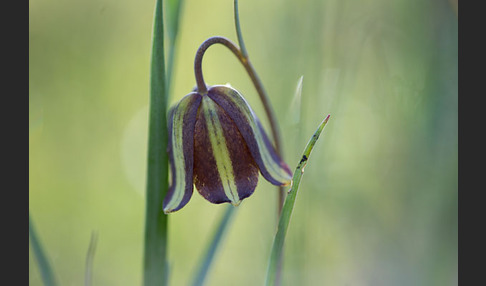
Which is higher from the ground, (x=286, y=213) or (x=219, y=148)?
A: (x=219, y=148)

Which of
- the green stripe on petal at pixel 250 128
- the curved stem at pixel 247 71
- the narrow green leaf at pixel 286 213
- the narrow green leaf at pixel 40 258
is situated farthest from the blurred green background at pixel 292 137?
the narrow green leaf at pixel 40 258

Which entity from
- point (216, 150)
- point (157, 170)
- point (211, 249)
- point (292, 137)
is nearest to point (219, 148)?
point (216, 150)

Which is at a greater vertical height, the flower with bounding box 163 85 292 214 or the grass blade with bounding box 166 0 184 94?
the grass blade with bounding box 166 0 184 94

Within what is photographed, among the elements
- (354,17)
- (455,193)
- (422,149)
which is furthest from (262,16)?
(455,193)

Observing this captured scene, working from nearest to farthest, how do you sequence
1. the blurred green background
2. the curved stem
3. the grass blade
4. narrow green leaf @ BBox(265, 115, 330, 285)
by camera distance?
narrow green leaf @ BBox(265, 115, 330, 285)
the curved stem
the grass blade
the blurred green background

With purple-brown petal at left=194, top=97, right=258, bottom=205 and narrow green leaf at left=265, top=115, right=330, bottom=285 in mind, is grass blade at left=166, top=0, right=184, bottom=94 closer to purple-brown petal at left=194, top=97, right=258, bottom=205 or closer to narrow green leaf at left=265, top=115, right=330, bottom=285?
purple-brown petal at left=194, top=97, right=258, bottom=205

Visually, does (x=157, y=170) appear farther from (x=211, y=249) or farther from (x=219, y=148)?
(x=211, y=249)

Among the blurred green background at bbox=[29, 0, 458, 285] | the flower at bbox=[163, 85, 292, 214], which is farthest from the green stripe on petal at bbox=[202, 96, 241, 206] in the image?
the blurred green background at bbox=[29, 0, 458, 285]
